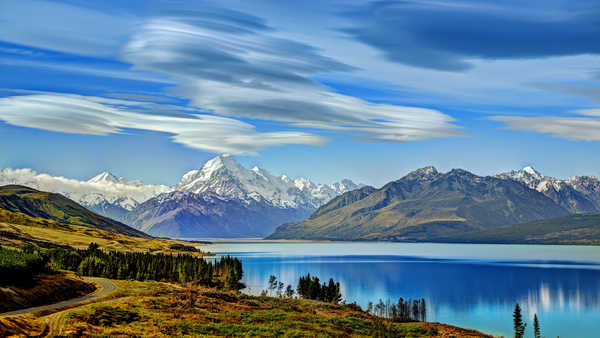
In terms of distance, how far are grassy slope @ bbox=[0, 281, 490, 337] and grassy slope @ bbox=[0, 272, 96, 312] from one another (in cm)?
663

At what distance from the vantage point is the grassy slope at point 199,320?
2190 inches

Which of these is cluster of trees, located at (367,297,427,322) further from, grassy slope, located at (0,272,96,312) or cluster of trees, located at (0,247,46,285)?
cluster of trees, located at (0,247,46,285)

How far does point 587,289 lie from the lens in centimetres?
19650

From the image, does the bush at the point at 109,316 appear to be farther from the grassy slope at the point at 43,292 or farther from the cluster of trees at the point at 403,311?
the cluster of trees at the point at 403,311

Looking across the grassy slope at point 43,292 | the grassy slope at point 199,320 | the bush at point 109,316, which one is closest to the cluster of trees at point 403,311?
the grassy slope at point 199,320

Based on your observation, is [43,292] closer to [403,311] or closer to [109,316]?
[109,316]

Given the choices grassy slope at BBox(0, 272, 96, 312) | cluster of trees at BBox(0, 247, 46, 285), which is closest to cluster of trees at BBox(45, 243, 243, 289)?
grassy slope at BBox(0, 272, 96, 312)

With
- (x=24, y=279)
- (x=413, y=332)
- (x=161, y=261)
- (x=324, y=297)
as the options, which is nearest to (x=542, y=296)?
(x=324, y=297)

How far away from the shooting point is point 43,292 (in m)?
75.4

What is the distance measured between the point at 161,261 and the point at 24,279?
394ft

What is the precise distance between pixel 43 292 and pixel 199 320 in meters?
24.6

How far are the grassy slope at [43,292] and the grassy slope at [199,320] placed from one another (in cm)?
663

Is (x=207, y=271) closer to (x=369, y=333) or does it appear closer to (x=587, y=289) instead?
(x=369, y=333)

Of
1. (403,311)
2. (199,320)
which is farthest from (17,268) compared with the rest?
(403,311)
